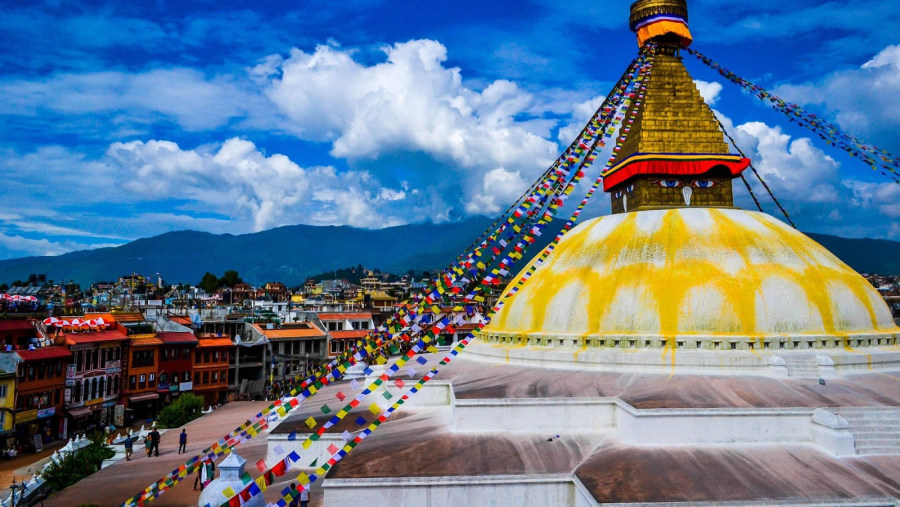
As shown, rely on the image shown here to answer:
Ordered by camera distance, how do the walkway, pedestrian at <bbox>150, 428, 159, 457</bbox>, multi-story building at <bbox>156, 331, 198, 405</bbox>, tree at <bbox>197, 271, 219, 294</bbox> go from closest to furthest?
1. the walkway
2. pedestrian at <bbox>150, 428, 159, 457</bbox>
3. multi-story building at <bbox>156, 331, 198, 405</bbox>
4. tree at <bbox>197, 271, 219, 294</bbox>

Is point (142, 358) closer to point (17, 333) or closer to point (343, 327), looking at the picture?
point (17, 333)

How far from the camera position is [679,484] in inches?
296

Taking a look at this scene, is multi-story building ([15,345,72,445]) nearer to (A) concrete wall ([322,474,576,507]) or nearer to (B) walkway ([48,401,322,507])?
(B) walkway ([48,401,322,507])

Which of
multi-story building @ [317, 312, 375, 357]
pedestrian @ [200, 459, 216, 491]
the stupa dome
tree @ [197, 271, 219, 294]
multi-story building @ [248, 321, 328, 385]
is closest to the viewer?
pedestrian @ [200, 459, 216, 491]

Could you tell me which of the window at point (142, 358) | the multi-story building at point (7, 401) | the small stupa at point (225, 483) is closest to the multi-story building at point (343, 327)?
the window at point (142, 358)

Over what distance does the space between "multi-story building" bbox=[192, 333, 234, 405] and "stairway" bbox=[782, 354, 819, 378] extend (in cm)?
2669

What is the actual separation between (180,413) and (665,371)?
16.7 m

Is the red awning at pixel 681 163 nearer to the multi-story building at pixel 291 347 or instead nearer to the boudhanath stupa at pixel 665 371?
the boudhanath stupa at pixel 665 371

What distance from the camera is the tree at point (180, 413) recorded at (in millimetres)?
20469

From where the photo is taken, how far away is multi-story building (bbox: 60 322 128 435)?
77.3 ft

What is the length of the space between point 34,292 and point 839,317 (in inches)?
2281

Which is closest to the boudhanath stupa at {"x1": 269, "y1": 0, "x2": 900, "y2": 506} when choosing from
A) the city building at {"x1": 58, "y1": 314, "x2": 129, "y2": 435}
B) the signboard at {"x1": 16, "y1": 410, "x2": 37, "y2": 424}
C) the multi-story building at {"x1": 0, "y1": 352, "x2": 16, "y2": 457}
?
the multi-story building at {"x1": 0, "y1": 352, "x2": 16, "y2": 457}

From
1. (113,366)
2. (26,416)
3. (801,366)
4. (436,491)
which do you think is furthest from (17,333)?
(801,366)

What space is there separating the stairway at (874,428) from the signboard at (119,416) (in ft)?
85.0
